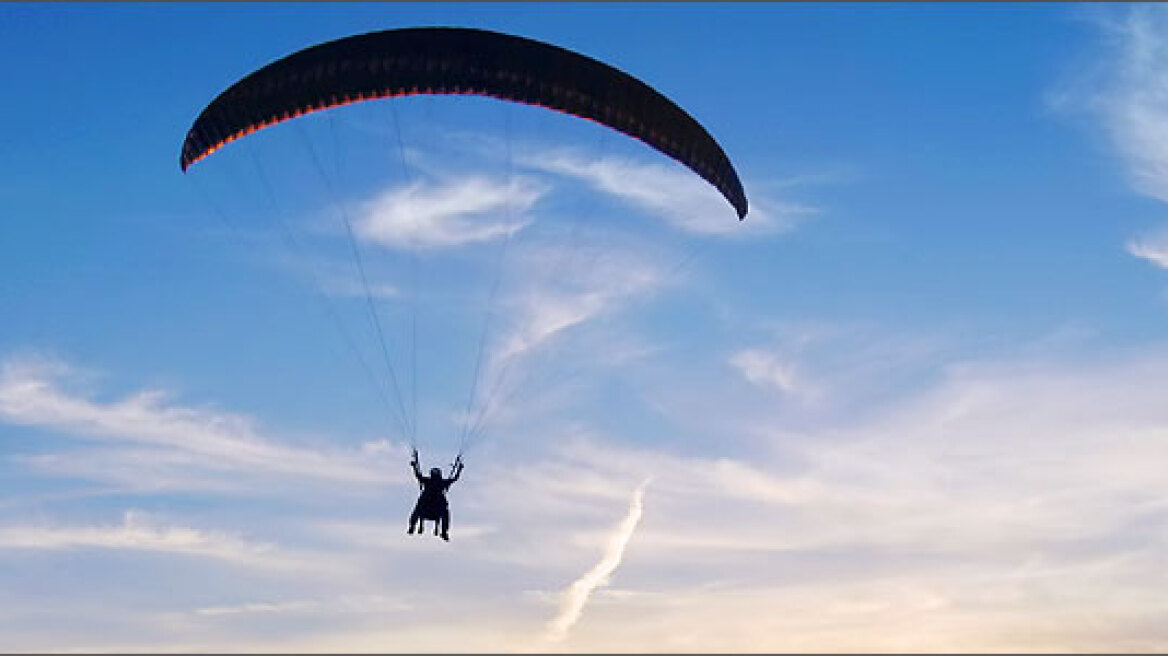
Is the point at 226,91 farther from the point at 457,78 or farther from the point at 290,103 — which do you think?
the point at 457,78

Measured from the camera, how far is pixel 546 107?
34.7m

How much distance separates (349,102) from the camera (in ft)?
112

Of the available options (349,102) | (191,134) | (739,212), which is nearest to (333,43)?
(349,102)

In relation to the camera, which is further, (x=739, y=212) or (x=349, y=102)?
(x=739, y=212)

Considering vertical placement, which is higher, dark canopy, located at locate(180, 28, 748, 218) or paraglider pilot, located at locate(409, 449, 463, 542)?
dark canopy, located at locate(180, 28, 748, 218)

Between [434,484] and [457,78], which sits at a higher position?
[457,78]

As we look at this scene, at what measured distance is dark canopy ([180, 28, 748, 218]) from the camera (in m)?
34.0

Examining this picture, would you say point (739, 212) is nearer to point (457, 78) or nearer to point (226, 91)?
point (457, 78)

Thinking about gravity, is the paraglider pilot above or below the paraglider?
below

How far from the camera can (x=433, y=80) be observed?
112 ft

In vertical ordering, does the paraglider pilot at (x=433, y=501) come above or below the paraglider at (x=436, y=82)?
below

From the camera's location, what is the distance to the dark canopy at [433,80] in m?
34.0

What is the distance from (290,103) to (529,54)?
204 inches

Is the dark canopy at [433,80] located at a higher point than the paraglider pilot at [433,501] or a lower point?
higher
